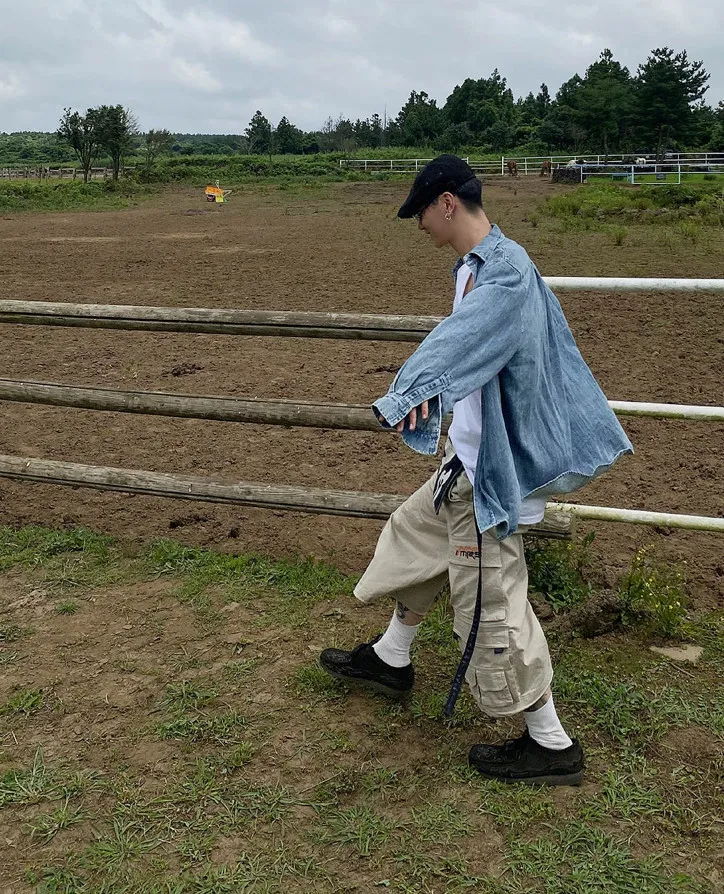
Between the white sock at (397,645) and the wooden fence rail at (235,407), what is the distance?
983mm

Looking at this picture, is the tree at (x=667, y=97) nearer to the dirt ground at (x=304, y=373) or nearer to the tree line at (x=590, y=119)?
the tree line at (x=590, y=119)

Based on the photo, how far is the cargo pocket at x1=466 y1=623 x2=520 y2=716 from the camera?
88.5 inches

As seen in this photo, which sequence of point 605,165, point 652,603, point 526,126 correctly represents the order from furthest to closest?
point 526,126 → point 605,165 → point 652,603

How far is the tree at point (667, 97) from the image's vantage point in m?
51.9

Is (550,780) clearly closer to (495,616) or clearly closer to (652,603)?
(495,616)

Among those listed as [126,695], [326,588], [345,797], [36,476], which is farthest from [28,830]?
[36,476]

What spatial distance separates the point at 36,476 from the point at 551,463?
2822 mm

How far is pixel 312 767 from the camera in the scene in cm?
247

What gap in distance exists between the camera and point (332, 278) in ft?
36.1

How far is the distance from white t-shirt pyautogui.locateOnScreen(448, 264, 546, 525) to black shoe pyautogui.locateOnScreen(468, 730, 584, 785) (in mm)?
671

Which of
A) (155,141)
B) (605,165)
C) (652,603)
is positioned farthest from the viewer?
(155,141)

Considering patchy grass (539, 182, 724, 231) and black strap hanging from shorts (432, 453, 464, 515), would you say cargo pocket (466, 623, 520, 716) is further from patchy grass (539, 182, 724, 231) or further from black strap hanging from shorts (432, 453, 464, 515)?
patchy grass (539, 182, 724, 231)

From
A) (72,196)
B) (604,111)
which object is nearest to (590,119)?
(604,111)

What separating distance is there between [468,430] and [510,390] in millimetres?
170
